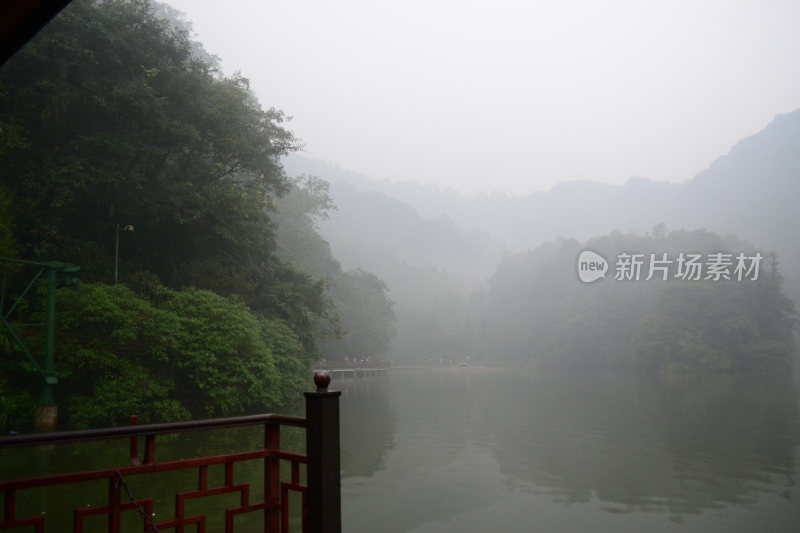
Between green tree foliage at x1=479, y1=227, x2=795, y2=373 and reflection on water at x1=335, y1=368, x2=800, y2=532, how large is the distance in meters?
19.7

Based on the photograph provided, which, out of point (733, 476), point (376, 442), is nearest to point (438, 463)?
point (376, 442)

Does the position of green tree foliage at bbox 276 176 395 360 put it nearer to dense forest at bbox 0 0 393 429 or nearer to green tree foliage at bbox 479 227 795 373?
dense forest at bbox 0 0 393 429

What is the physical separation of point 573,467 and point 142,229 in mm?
12297

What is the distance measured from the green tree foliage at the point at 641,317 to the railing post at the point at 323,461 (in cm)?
3891

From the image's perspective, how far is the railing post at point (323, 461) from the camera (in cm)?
242

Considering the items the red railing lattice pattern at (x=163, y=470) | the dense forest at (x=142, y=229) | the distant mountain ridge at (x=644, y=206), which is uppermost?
the distant mountain ridge at (x=644, y=206)

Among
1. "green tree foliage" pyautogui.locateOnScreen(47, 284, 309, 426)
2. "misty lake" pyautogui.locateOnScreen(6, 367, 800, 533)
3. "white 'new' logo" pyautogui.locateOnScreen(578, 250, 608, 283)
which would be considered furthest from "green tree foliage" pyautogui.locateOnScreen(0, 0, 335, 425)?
"white 'new' logo" pyautogui.locateOnScreen(578, 250, 608, 283)

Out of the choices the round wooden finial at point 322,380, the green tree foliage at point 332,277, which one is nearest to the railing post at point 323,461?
the round wooden finial at point 322,380

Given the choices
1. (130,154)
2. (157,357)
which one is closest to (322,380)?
(157,357)

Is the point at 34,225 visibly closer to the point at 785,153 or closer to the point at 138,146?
the point at 138,146

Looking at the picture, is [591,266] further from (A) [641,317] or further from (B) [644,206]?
(B) [644,206]

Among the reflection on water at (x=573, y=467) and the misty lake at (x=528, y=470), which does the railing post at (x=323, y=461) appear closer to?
the misty lake at (x=528, y=470)

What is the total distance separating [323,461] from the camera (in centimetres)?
242

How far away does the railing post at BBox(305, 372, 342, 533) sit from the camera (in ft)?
7.93
